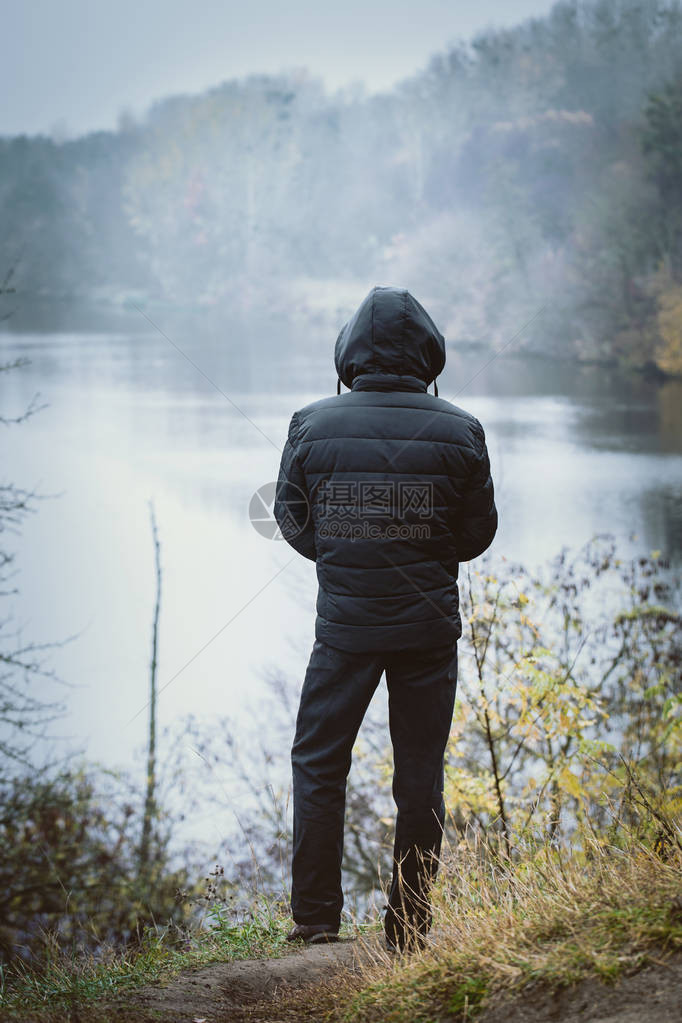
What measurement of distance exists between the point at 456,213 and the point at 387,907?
60.3ft

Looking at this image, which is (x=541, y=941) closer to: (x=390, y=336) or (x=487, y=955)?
(x=487, y=955)

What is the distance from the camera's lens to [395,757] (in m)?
1.93

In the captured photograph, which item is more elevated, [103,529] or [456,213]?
[456,213]

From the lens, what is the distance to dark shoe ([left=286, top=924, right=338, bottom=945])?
6.79 ft

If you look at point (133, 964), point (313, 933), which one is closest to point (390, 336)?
point (313, 933)

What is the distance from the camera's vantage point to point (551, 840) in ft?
7.14

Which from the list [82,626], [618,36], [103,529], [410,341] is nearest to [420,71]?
[618,36]

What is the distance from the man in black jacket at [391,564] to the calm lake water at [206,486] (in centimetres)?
1166

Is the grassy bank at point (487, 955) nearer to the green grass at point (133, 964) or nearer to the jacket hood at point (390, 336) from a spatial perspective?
the green grass at point (133, 964)

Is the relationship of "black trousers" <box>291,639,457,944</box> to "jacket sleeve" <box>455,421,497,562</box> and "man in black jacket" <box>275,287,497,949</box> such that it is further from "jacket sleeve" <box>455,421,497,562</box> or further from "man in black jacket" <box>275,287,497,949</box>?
"jacket sleeve" <box>455,421,497,562</box>

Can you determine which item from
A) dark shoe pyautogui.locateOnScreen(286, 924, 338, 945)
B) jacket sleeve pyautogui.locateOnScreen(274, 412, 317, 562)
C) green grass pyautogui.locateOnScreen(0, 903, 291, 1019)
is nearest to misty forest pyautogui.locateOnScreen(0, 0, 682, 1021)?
green grass pyautogui.locateOnScreen(0, 903, 291, 1019)

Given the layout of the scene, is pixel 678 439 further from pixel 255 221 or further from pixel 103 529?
pixel 103 529

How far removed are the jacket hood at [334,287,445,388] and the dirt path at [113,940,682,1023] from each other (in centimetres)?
122

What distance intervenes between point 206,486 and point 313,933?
18.5 meters
